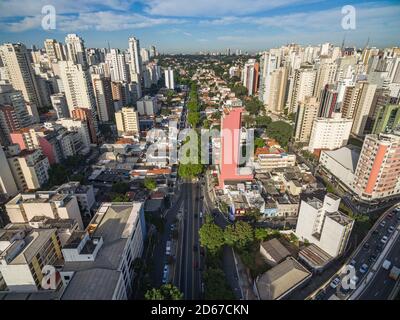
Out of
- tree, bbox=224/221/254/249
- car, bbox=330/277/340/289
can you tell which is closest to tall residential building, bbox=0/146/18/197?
tree, bbox=224/221/254/249

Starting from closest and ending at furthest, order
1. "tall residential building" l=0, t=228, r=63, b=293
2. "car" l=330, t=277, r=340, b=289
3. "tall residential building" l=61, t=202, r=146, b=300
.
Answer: "tall residential building" l=61, t=202, r=146, b=300, "tall residential building" l=0, t=228, r=63, b=293, "car" l=330, t=277, r=340, b=289

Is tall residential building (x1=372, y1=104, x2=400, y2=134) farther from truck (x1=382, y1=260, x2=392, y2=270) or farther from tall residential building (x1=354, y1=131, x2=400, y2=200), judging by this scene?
truck (x1=382, y1=260, x2=392, y2=270)

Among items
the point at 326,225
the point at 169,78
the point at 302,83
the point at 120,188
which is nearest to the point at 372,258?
the point at 326,225

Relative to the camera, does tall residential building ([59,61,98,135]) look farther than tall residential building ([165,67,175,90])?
No

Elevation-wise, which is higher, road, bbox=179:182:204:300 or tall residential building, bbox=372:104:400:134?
tall residential building, bbox=372:104:400:134

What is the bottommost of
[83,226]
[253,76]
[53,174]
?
[83,226]
